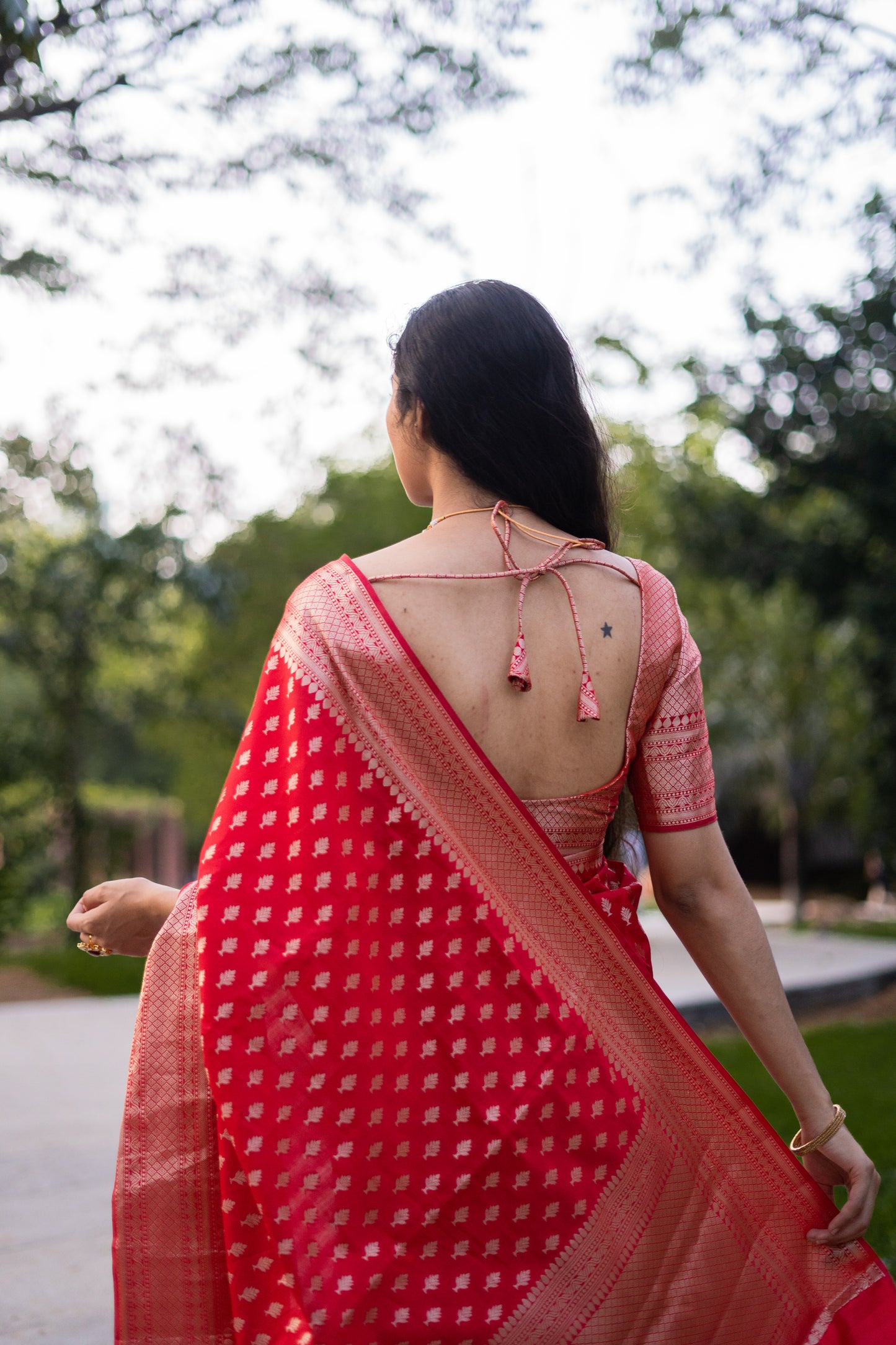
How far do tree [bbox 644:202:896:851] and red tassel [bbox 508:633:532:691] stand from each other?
25.5 ft

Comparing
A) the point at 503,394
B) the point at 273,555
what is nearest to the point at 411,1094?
the point at 503,394

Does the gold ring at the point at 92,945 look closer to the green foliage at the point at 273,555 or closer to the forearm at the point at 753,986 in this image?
the forearm at the point at 753,986

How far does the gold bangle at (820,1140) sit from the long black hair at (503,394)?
842 millimetres

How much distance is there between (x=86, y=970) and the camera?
987 cm

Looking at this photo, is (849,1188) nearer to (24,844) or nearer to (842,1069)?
(842,1069)

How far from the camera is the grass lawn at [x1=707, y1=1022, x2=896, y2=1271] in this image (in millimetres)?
4246

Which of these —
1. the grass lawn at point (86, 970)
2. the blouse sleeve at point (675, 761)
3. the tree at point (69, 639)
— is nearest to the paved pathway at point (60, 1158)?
the grass lawn at point (86, 970)

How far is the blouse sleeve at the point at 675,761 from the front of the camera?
1.62 metres

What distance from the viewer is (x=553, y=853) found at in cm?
151

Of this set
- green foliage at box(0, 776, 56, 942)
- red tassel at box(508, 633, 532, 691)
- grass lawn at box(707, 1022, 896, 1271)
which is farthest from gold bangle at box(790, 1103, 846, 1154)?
green foliage at box(0, 776, 56, 942)

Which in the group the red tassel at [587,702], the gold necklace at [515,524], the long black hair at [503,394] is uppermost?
the long black hair at [503,394]

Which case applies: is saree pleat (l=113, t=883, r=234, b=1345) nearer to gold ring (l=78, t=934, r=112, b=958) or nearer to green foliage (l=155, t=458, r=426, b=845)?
gold ring (l=78, t=934, r=112, b=958)

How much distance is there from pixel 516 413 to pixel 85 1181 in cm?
365

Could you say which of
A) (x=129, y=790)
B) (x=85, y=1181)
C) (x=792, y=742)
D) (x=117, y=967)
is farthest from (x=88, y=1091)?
(x=129, y=790)
